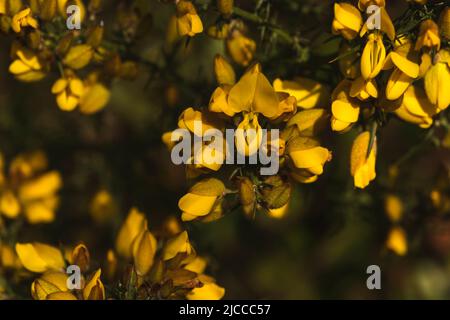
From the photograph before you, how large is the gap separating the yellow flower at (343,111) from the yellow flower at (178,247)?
406 millimetres

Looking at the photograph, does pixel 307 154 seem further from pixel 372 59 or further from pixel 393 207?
pixel 393 207

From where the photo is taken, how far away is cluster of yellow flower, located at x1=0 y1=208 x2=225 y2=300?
1.67m

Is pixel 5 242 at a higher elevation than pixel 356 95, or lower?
lower

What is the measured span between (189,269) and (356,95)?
0.55 metres

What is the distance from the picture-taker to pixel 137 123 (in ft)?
9.05

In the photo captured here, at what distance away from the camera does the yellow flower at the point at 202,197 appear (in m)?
1.62

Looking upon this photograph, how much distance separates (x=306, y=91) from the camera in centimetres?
177

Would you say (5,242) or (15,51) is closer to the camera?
(15,51)

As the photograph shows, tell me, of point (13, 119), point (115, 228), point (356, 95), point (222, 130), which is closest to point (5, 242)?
point (115, 228)

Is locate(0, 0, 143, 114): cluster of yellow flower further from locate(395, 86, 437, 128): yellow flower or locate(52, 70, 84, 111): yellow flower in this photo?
locate(395, 86, 437, 128): yellow flower

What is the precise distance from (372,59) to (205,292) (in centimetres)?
63

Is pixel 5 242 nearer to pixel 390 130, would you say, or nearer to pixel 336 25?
pixel 336 25

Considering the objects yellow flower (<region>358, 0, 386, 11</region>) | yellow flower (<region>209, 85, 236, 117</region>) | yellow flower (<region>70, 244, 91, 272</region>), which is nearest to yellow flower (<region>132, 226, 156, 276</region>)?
yellow flower (<region>70, 244, 91, 272</region>)

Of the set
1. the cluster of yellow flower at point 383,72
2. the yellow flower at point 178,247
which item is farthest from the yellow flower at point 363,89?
the yellow flower at point 178,247
